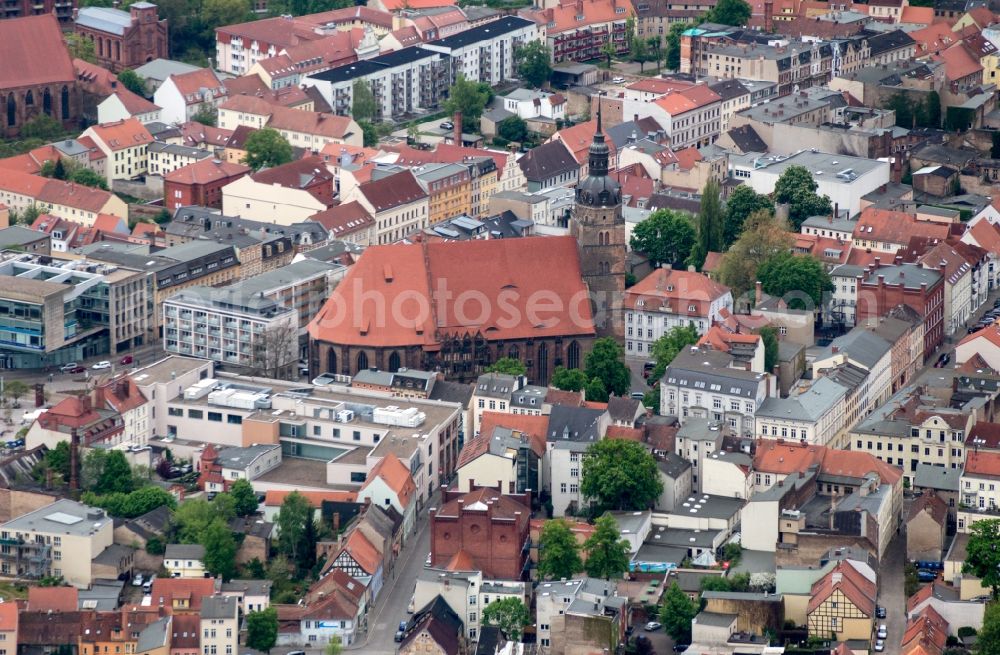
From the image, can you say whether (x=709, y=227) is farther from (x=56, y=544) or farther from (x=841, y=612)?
(x=56, y=544)

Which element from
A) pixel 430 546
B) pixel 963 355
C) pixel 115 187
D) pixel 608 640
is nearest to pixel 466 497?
pixel 430 546

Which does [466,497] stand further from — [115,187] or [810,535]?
[115,187]

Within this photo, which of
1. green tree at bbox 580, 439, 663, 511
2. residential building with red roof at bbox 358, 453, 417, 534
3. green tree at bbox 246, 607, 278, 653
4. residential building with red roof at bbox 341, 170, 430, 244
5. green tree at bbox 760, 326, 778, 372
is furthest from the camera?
residential building with red roof at bbox 341, 170, 430, 244

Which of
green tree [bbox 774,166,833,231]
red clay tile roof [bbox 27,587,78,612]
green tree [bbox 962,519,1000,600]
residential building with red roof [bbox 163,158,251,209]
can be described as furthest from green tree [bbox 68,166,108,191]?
green tree [bbox 962,519,1000,600]

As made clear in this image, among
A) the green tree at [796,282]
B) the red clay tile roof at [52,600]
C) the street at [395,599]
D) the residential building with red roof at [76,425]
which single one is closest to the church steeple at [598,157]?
the green tree at [796,282]

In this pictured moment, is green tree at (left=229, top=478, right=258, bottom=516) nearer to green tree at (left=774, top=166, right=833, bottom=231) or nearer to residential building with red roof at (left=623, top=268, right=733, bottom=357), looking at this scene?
residential building with red roof at (left=623, top=268, right=733, bottom=357)
